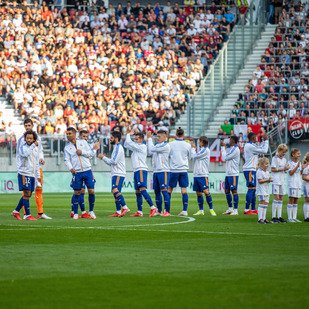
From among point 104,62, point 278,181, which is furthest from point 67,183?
point 278,181

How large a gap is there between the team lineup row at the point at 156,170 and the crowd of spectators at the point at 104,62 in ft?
49.9

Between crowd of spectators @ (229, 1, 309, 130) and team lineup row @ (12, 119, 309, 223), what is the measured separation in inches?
634

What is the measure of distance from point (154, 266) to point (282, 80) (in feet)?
100

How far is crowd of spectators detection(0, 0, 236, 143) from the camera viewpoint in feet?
118

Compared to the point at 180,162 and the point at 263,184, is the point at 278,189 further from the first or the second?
the point at 180,162

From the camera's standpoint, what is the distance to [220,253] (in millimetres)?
10461

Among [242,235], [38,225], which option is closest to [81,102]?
[38,225]

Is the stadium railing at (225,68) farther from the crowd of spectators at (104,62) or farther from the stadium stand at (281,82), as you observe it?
the stadium stand at (281,82)

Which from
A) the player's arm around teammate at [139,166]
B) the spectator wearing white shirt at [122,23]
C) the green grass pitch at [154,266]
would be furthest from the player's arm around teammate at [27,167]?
the spectator wearing white shirt at [122,23]

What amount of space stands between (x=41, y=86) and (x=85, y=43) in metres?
4.68

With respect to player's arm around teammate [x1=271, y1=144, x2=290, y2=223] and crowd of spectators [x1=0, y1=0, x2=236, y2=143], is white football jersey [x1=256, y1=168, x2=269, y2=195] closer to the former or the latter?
player's arm around teammate [x1=271, y1=144, x2=290, y2=223]

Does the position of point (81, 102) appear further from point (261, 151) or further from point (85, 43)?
point (261, 151)

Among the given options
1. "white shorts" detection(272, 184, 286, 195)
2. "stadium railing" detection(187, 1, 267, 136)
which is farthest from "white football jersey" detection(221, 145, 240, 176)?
"stadium railing" detection(187, 1, 267, 136)

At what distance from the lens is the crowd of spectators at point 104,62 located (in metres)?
36.1
